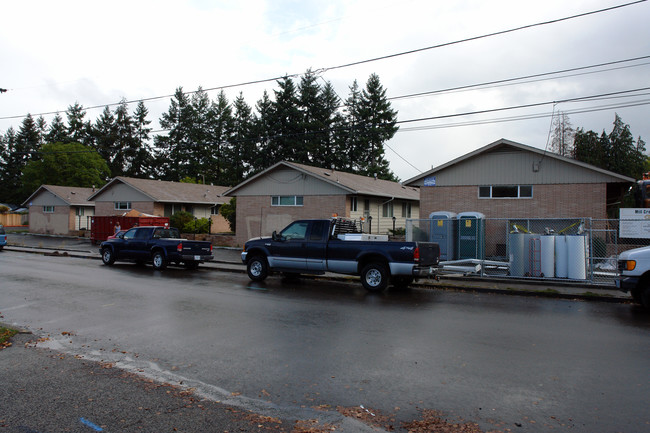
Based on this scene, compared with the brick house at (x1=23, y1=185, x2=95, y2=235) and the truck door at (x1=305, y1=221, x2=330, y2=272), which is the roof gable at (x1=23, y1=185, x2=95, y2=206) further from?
the truck door at (x1=305, y1=221, x2=330, y2=272)

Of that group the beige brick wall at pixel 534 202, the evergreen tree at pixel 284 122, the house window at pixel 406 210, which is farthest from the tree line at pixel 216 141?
the beige brick wall at pixel 534 202

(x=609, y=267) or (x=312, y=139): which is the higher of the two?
(x=312, y=139)

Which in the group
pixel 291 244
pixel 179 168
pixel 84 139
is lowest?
pixel 291 244

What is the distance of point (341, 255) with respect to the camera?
1325 cm

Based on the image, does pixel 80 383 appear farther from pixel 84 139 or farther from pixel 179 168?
pixel 84 139

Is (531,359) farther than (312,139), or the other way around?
(312,139)

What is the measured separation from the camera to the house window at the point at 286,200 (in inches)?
1059

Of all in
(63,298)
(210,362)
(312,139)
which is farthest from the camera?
(312,139)

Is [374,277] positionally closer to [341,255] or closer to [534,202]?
[341,255]

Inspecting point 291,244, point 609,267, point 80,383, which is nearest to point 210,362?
point 80,383

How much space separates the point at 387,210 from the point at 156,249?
55.7 ft

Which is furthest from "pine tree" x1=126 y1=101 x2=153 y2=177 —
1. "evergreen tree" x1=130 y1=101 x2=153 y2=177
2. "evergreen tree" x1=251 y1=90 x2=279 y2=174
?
"evergreen tree" x1=251 y1=90 x2=279 y2=174

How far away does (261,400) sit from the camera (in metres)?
4.91

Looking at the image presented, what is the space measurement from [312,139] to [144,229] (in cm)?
3481
